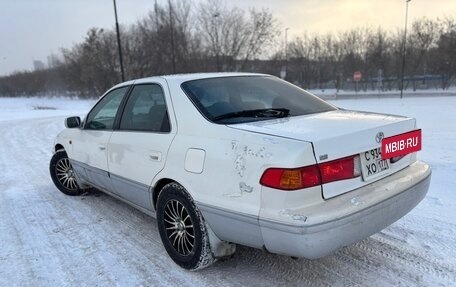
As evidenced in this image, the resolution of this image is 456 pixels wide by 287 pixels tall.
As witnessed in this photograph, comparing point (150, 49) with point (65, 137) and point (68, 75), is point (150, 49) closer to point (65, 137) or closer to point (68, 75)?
point (68, 75)

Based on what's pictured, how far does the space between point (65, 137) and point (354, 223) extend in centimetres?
419

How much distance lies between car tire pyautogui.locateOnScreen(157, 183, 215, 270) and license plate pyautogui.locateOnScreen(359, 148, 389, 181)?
49.8 inches

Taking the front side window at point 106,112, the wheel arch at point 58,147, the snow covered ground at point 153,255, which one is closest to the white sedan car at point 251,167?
the front side window at point 106,112

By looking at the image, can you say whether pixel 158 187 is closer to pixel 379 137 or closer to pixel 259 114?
pixel 259 114

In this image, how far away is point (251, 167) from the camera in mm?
2529

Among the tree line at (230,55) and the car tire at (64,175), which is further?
the tree line at (230,55)

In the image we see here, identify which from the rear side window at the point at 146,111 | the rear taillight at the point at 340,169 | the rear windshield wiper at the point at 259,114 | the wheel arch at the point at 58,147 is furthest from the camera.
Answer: the wheel arch at the point at 58,147

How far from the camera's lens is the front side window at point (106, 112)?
167 inches

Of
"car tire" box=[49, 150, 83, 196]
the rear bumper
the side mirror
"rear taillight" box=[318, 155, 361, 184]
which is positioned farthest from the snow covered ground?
the side mirror

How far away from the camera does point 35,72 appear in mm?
60938

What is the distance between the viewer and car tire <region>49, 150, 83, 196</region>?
5.39 m

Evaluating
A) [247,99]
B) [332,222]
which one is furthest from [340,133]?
[247,99]

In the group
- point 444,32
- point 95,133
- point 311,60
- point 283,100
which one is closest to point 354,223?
point 283,100

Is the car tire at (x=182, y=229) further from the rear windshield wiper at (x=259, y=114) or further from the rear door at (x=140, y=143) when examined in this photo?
the rear windshield wiper at (x=259, y=114)
